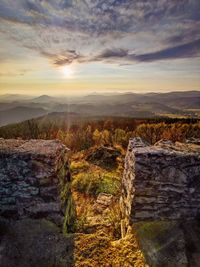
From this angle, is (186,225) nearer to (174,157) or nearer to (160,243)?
(160,243)

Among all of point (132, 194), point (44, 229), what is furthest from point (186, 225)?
point (44, 229)

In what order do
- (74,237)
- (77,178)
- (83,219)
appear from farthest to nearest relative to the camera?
1. (77,178)
2. (83,219)
3. (74,237)

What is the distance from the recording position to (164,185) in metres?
3.54

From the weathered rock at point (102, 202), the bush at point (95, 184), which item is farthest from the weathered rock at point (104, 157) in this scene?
the weathered rock at point (102, 202)

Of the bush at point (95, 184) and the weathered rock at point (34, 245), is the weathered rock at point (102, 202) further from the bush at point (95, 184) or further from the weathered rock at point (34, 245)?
the weathered rock at point (34, 245)

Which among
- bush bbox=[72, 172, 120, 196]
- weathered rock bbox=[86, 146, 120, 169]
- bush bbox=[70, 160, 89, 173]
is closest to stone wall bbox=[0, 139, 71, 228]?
bush bbox=[72, 172, 120, 196]

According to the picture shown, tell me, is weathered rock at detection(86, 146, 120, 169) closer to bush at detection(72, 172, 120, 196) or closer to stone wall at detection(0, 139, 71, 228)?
bush at detection(72, 172, 120, 196)

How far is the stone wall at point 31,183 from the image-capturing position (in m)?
3.40

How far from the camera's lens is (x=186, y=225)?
358 cm

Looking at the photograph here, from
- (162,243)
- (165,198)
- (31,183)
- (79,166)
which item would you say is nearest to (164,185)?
(165,198)

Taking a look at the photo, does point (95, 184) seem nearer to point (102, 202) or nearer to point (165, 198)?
point (102, 202)

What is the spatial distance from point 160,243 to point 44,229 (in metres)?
2.07

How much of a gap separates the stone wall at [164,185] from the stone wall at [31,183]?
1422 mm

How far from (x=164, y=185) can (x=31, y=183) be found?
7.92 feet
